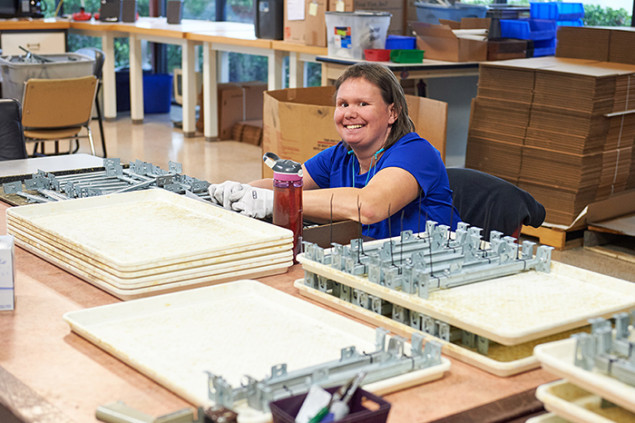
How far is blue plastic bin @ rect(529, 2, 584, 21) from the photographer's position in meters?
5.14

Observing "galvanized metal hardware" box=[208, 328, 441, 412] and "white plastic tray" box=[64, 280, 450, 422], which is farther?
"white plastic tray" box=[64, 280, 450, 422]

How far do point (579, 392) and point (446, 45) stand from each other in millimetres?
3884

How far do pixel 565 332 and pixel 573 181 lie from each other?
272 centimetres

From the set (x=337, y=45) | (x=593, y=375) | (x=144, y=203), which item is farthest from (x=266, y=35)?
(x=593, y=375)

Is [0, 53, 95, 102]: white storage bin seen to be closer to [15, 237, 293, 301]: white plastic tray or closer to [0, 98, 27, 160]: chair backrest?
[0, 98, 27, 160]: chair backrest

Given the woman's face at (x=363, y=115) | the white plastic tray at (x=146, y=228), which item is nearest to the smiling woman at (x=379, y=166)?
the woman's face at (x=363, y=115)

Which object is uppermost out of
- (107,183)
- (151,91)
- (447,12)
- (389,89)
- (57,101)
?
(447,12)

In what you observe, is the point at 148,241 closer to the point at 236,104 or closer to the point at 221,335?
the point at 221,335

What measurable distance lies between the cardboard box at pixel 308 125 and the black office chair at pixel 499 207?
59.9 inches

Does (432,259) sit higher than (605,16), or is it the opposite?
(605,16)

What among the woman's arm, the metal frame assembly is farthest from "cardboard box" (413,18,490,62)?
the metal frame assembly

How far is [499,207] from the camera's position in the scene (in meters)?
2.10

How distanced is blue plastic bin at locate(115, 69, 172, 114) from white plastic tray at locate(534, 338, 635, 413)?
7.33 metres

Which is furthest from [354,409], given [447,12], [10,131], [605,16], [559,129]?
[605,16]
